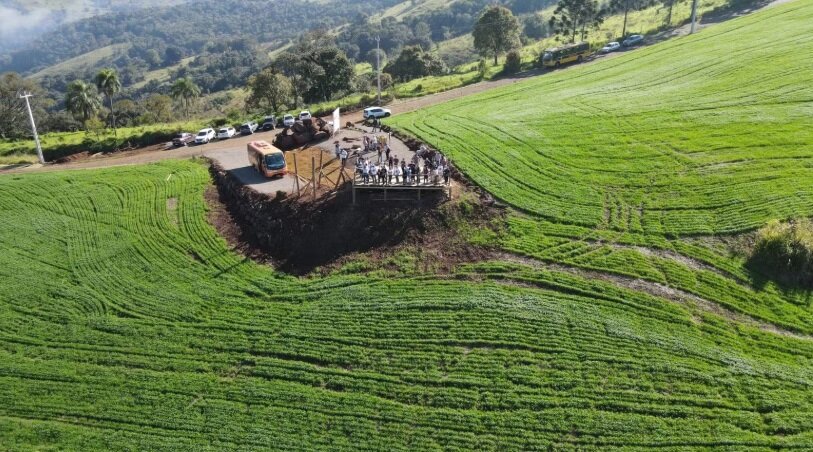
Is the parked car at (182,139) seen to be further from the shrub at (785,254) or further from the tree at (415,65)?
the shrub at (785,254)

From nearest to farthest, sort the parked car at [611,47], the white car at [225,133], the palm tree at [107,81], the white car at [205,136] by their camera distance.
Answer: the white car at [205,136]
the white car at [225,133]
the palm tree at [107,81]
the parked car at [611,47]

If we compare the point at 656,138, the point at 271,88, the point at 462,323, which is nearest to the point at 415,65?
the point at 271,88

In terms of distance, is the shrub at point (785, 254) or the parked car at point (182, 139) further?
the parked car at point (182, 139)

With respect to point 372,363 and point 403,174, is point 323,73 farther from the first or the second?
point 372,363

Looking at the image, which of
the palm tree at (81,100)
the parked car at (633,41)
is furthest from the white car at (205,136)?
the parked car at (633,41)

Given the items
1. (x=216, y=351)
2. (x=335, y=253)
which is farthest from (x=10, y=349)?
(x=335, y=253)

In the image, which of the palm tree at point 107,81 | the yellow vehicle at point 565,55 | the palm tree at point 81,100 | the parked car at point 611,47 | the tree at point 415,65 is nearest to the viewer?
the palm tree at point 107,81

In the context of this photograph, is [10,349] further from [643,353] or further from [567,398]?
[643,353]
